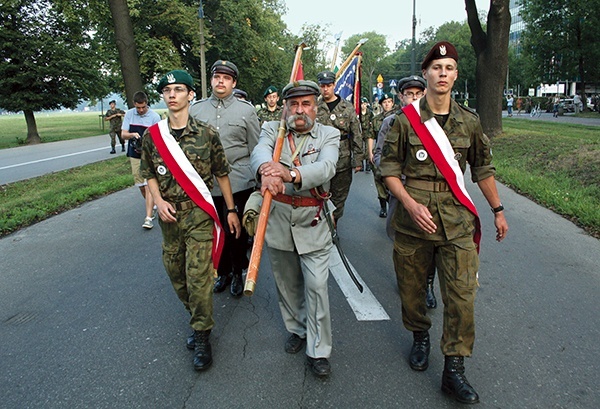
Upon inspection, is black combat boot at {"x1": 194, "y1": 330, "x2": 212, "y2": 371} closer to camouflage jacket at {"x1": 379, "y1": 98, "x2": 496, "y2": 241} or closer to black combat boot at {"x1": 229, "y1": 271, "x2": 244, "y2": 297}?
black combat boot at {"x1": 229, "y1": 271, "x2": 244, "y2": 297}

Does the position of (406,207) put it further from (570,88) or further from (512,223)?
(570,88)

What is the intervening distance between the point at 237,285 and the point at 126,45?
11.2 m

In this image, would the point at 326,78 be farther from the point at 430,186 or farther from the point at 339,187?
the point at 430,186

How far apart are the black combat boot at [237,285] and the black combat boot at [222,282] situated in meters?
0.07

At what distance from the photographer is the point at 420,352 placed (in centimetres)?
336

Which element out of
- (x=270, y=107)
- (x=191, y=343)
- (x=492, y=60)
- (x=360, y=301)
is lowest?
(x=360, y=301)

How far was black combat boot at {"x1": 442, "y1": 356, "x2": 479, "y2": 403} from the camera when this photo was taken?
9.45 feet

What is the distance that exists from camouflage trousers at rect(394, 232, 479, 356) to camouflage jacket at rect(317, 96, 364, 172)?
276cm

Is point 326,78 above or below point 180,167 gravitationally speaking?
above

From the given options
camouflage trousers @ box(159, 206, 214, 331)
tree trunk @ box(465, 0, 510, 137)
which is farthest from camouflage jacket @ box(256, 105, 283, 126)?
tree trunk @ box(465, 0, 510, 137)

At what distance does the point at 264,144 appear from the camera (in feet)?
10.9

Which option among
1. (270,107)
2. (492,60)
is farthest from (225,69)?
(492,60)

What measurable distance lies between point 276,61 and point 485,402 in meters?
40.2

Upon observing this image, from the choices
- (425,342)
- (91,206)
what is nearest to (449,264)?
(425,342)
